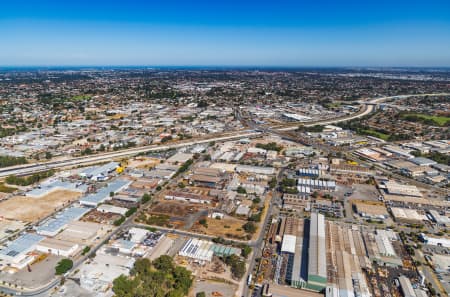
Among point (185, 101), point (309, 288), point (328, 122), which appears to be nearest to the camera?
point (309, 288)

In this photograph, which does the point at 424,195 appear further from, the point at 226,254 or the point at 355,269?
the point at 226,254

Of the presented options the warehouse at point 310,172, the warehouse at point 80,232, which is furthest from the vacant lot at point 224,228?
the warehouse at point 310,172

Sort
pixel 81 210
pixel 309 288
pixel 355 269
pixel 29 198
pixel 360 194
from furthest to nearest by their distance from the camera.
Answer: pixel 360 194 < pixel 29 198 < pixel 81 210 < pixel 355 269 < pixel 309 288

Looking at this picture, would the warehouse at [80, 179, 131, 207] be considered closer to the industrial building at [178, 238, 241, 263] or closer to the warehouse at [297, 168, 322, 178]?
the industrial building at [178, 238, 241, 263]

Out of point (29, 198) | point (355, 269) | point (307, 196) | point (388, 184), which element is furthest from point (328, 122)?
point (29, 198)

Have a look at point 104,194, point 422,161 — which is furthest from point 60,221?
point 422,161

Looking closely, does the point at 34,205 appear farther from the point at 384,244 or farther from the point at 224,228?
the point at 384,244

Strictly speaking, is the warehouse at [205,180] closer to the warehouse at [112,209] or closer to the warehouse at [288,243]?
the warehouse at [112,209]
